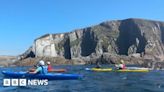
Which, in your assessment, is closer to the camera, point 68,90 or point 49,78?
point 68,90

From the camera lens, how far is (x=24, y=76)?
172 feet

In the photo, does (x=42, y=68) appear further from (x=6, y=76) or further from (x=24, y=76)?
(x=6, y=76)

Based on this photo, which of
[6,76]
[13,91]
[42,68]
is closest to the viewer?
[13,91]

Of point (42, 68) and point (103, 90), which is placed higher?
point (42, 68)

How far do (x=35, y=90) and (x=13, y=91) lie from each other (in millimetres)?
2298

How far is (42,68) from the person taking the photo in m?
49.9

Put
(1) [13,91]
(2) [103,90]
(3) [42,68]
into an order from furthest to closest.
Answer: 1. (3) [42,68]
2. (2) [103,90]
3. (1) [13,91]

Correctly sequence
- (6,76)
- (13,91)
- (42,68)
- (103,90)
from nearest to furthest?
(13,91) → (103,90) → (42,68) → (6,76)

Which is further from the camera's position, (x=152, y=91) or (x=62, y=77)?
(x=62, y=77)

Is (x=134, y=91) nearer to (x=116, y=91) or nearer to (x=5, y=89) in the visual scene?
(x=116, y=91)

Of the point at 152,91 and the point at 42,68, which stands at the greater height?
the point at 42,68

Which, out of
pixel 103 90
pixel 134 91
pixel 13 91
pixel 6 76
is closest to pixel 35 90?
pixel 13 91

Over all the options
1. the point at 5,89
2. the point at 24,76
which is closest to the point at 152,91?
the point at 5,89

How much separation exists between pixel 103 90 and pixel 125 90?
2.35m
